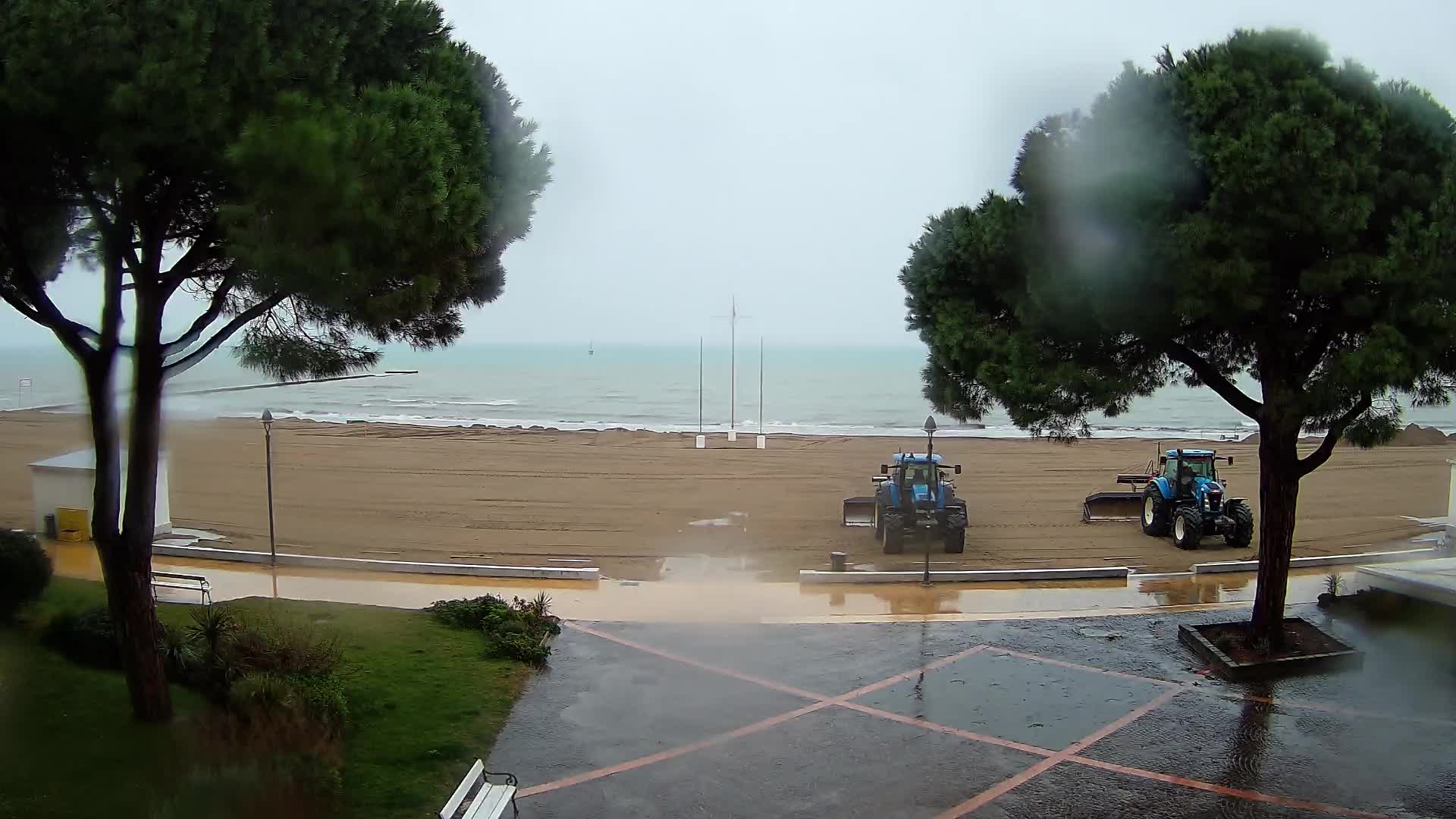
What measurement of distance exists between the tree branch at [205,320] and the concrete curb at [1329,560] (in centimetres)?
1307

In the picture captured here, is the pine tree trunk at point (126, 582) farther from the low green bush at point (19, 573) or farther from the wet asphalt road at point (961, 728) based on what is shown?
the wet asphalt road at point (961, 728)

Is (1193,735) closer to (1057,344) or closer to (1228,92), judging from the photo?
(1057,344)

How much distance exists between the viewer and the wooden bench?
11228mm

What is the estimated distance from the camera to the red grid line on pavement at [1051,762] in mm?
6836

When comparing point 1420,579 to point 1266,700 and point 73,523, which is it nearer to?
point 1266,700

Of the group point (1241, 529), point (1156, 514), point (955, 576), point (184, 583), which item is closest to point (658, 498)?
point (955, 576)

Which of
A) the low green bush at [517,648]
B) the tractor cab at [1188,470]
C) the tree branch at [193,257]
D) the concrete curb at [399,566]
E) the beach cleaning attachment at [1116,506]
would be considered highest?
the tree branch at [193,257]

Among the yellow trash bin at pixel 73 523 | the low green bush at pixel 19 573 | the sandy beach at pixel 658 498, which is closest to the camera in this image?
the low green bush at pixel 19 573

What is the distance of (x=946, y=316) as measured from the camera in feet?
32.9

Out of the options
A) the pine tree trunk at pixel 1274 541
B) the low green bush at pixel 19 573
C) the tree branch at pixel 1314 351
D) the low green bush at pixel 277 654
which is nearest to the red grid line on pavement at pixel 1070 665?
the pine tree trunk at pixel 1274 541

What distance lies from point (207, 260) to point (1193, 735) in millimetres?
8764

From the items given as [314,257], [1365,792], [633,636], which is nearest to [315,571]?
[633,636]

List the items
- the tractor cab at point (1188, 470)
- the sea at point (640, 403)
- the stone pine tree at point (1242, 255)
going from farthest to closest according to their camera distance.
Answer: the sea at point (640, 403)
the tractor cab at point (1188, 470)
the stone pine tree at point (1242, 255)

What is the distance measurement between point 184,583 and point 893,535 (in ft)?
35.1
